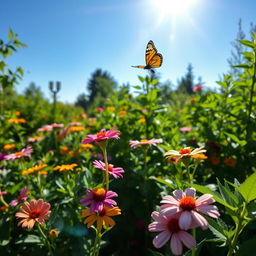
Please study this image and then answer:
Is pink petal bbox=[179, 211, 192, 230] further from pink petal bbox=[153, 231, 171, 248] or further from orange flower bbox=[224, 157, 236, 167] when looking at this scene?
orange flower bbox=[224, 157, 236, 167]

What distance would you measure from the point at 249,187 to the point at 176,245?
270 mm

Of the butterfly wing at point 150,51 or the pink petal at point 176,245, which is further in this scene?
the butterfly wing at point 150,51

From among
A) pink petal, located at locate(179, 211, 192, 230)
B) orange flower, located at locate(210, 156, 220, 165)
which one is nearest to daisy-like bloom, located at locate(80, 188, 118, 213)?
pink petal, located at locate(179, 211, 192, 230)

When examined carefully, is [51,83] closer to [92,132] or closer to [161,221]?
[92,132]

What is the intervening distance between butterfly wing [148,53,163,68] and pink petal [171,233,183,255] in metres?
0.58

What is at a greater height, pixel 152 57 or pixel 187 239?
pixel 152 57

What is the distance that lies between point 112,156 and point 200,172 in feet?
2.59

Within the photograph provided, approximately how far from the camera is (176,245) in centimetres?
72

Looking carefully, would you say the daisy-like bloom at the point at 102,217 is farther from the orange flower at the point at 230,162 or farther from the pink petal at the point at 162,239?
the orange flower at the point at 230,162

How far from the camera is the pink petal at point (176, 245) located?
0.70m

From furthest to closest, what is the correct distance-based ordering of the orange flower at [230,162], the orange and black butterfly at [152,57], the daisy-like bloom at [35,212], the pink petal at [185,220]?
the orange flower at [230,162]
the daisy-like bloom at [35,212]
the orange and black butterfly at [152,57]
the pink petal at [185,220]

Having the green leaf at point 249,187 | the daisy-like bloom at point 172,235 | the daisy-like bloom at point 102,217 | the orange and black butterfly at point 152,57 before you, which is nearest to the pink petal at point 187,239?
the daisy-like bloom at point 172,235

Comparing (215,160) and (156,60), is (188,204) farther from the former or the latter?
(215,160)

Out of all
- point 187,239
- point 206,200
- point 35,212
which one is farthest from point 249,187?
point 35,212
